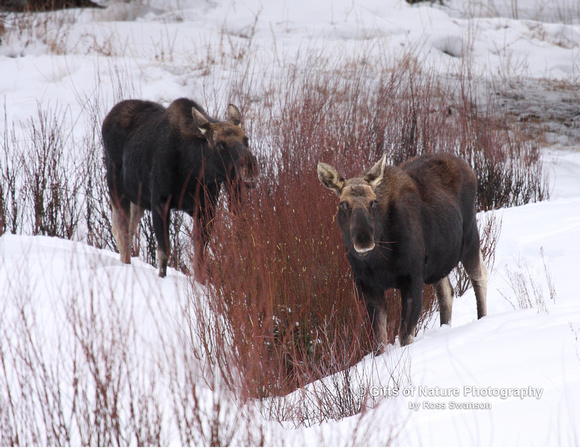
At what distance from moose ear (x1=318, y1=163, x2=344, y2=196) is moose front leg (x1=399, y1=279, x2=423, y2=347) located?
752mm

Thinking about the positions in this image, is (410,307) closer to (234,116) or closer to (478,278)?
(478,278)

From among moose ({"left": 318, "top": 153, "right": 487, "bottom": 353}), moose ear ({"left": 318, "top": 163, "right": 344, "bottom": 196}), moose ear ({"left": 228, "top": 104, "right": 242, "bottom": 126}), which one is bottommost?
moose ({"left": 318, "top": 153, "right": 487, "bottom": 353})

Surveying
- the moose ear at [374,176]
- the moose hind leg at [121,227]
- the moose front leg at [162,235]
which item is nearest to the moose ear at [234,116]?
the moose front leg at [162,235]

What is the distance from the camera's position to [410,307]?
14.3 feet

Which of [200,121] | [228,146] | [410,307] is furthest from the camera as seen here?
[200,121]

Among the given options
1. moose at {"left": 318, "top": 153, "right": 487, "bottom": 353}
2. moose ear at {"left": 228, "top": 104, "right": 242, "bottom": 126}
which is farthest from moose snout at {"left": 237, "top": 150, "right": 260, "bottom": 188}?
moose at {"left": 318, "top": 153, "right": 487, "bottom": 353}

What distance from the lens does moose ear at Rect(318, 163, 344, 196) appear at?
13.6 feet

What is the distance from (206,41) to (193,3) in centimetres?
299

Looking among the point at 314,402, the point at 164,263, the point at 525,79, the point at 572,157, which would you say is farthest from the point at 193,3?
the point at 314,402

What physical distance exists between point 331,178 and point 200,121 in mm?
2164

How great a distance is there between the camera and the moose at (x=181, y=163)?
5.84 m

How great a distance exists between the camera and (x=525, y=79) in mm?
15883

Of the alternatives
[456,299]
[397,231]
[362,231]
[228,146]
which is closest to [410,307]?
[397,231]

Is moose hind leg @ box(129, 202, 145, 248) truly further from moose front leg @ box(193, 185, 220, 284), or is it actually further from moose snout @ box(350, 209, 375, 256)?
moose snout @ box(350, 209, 375, 256)
